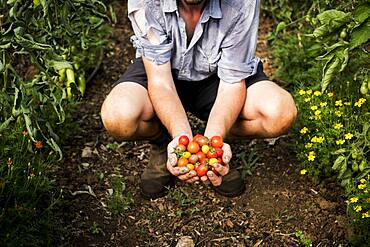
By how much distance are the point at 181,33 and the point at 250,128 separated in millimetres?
484

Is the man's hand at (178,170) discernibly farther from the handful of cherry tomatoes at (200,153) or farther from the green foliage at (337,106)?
the green foliage at (337,106)

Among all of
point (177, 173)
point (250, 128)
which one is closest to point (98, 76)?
point (250, 128)

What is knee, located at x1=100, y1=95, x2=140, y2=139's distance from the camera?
2477 millimetres

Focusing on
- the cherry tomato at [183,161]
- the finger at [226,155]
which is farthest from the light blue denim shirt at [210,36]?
→ the cherry tomato at [183,161]

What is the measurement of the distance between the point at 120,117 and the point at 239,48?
531 millimetres

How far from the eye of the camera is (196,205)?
277 centimetres

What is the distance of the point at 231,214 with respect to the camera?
2725 millimetres

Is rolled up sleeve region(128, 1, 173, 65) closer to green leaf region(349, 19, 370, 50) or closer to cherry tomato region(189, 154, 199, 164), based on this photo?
cherry tomato region(189, 154, 199, 164)

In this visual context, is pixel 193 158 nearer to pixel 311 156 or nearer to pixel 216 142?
pixel 216 142

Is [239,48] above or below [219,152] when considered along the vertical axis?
above

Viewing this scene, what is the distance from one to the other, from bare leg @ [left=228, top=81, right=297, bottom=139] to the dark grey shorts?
81mm

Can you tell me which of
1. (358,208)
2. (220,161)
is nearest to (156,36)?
(220,161)

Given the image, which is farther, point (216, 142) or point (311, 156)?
point (311, 156)

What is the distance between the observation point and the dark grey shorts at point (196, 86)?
8.69 feet
